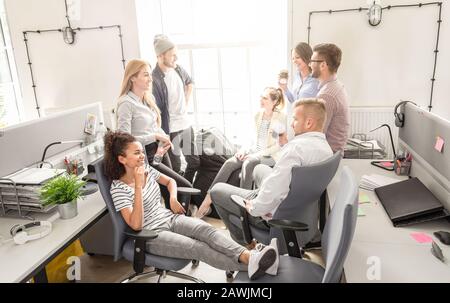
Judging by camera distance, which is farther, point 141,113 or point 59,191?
point 141,113

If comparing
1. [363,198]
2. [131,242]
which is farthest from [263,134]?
[131,242]

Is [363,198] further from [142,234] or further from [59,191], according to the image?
[59,191]

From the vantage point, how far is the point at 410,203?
1.84 meters

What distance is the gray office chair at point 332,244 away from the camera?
124 cm

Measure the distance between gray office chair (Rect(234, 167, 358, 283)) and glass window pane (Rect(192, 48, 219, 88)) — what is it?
8.85ft

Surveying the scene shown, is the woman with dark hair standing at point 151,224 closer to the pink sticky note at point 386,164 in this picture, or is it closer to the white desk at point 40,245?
the white desk at point 40,245

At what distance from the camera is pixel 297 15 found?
3.66m

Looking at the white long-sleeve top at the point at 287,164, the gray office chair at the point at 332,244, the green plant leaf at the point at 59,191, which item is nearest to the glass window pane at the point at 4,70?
the green plant leaf at the point at 59,191

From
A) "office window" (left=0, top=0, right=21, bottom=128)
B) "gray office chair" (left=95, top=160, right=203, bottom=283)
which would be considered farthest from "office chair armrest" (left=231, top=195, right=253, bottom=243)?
"office window" (left=0, top=0, right=21, bottom=128)

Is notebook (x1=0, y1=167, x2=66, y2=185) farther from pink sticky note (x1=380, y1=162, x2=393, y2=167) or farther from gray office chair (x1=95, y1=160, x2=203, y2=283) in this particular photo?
Answer: pink sticky note (x1=380, y1=162, x2=393, y2=167)

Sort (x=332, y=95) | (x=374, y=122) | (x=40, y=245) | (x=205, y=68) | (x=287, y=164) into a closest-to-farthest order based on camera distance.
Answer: (x=40, y=245)
(x=287, y=164)
(x=332, y=95)
(x=374, y=122)
(x=205, y=68)

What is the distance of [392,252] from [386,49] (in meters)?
2.67

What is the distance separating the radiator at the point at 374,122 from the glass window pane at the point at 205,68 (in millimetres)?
1577

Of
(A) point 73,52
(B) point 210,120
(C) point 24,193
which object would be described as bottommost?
(B) point 210,120
